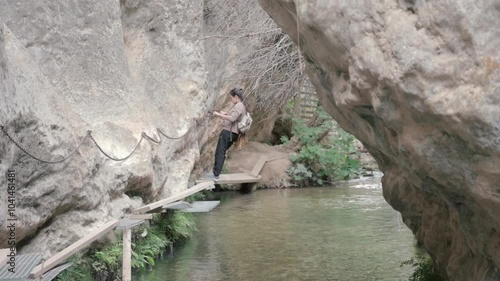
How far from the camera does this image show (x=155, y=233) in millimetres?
11867

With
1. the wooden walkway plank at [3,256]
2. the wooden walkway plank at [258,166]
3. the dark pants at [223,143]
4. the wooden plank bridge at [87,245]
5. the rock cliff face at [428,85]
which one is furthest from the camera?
the wooden walkway plank at [258,166]

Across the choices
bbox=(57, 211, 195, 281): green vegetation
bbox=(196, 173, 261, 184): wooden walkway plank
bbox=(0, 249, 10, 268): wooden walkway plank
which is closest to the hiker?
bbox=(57, 211, 195, 281): green vegetation

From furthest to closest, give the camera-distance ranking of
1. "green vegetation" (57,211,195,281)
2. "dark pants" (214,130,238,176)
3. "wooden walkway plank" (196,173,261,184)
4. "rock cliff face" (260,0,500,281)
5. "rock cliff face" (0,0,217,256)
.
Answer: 1. "wooden walkway plank" (196,173,261,184)
2. "dark pants" (214,130,238,176)
3. "green vegetation" (57,211,195,281)
4. "rock cliff face" (0,0,217,256)
5. "rock cliff face" (260,0,500,281)

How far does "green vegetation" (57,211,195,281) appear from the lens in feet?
28.2

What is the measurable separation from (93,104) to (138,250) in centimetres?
225

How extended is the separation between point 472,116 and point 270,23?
10516 millimetres

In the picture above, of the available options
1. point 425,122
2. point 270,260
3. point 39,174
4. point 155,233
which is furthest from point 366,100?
point 155,233

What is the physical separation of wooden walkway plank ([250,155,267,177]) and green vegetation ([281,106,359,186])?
0.81 metres

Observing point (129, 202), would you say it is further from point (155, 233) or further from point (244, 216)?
point (244, 216)

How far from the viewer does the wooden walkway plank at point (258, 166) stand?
1991cm

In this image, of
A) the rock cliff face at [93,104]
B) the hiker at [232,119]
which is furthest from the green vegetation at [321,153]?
the hiker at [232,119]

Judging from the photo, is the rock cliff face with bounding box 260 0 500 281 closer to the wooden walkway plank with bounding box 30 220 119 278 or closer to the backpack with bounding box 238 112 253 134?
the wooden walkway plank with bounding box 30 220 119 278

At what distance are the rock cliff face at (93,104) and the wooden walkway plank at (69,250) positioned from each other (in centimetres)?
24

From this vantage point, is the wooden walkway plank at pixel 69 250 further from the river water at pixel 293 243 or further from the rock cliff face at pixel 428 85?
the rock cliff face at pixel 428 85
